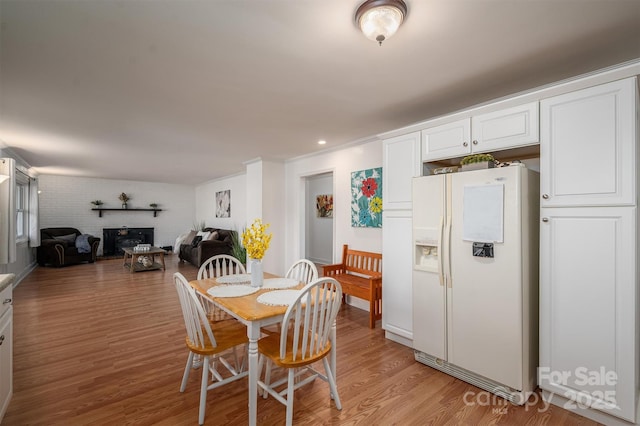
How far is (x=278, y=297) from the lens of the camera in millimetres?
2127

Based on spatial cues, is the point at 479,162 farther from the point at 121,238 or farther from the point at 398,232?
the point at 121,238

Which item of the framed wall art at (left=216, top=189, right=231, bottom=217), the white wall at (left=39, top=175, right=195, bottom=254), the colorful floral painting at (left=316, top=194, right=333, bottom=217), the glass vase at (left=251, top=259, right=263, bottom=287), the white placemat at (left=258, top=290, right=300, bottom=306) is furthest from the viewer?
the white wall at (left=39, top=175, right=195, bottom=254)

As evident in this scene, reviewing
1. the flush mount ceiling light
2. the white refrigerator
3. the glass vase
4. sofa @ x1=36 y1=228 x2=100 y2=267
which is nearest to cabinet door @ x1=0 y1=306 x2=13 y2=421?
the glass vase

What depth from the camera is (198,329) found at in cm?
191

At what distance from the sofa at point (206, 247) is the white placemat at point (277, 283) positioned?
461 centimetres

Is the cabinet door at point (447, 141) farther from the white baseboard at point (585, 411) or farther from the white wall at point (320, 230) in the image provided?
the white wall at point (320, 230)

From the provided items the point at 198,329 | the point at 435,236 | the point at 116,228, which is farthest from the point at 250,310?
the point at 116,228

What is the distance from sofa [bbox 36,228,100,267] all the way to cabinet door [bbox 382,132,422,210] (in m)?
8.02

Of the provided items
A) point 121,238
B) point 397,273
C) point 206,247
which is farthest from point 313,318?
point 121,238

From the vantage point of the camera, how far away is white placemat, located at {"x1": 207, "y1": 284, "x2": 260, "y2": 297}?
7.20 feet

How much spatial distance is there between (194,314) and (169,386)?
2.91 feet

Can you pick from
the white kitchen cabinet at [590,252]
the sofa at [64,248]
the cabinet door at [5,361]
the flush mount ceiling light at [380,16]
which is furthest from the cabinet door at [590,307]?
the sofa at [64,248]

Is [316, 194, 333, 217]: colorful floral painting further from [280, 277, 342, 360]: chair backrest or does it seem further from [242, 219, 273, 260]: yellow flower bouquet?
[280, 277, 342, 360]: chair backrest

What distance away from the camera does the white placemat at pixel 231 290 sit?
2.20 metres
